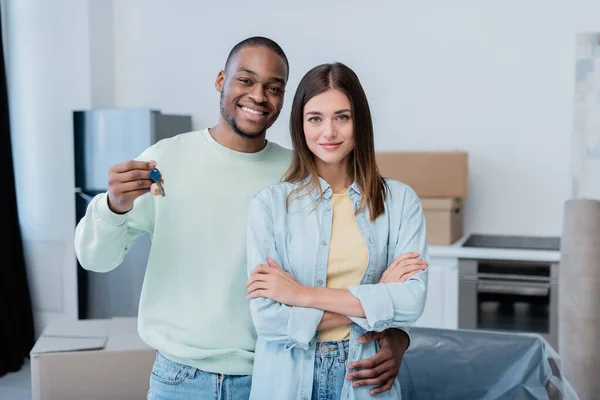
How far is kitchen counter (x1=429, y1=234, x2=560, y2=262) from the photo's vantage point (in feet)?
11.0

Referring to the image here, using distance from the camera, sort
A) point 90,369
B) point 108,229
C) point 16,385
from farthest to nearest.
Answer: point 16,385 < point 90,369 < point 108,229

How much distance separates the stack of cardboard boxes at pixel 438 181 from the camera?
3504mm

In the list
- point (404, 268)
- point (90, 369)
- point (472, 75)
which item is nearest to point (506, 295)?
point (472, 75)

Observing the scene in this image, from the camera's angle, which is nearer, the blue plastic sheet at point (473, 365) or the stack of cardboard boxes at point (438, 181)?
the blue plastic sheet at point (473, 365)

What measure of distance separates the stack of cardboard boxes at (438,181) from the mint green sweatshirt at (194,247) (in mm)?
2005

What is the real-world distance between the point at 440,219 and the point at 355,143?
6.95ft

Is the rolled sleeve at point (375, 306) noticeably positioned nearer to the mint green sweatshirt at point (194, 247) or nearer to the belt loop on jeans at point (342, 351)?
the belt loop on jeans at point (342, 351)

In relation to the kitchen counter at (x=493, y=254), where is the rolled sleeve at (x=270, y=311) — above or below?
above

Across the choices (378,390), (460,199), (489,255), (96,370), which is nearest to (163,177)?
(378,390)

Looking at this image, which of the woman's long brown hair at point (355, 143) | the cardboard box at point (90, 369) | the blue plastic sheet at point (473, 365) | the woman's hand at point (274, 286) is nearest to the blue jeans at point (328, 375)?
the woman's hand at point (274, 286)

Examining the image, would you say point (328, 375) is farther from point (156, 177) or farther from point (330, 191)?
point (156, 177)

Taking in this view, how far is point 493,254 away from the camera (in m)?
3.39

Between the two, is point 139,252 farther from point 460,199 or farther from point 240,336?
point 240,336

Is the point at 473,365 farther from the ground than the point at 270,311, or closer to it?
closer to it
